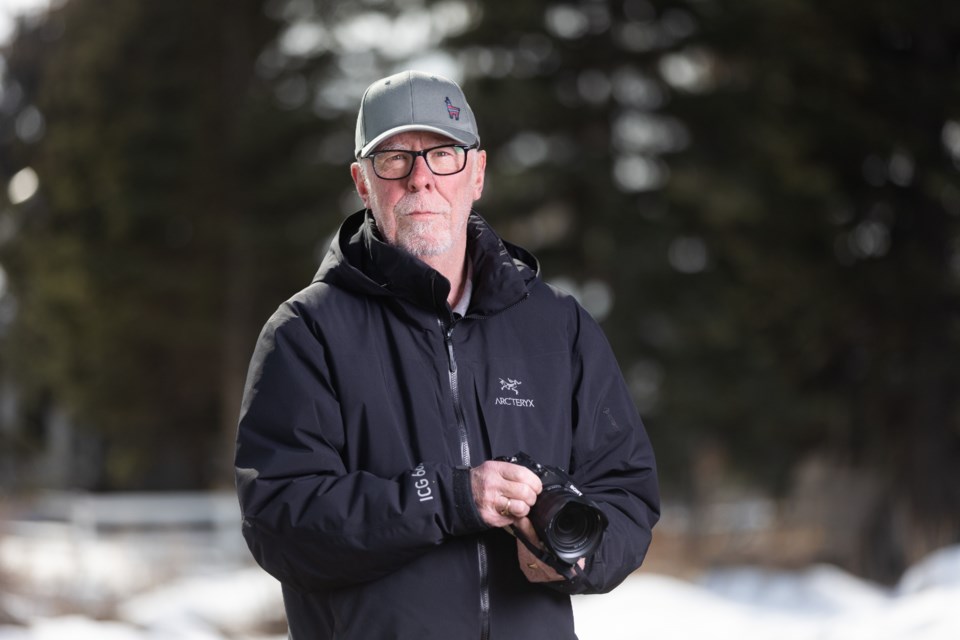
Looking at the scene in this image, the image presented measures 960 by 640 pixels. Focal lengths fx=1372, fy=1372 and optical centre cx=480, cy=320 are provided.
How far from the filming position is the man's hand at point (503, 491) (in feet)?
8.52

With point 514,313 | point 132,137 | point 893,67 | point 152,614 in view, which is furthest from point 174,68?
point 514,313

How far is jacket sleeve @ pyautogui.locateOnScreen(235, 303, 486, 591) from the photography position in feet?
8.61

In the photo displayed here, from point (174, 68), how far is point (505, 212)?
7.87 m

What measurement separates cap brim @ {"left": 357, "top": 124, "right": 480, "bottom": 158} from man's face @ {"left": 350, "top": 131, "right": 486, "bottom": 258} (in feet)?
0.09

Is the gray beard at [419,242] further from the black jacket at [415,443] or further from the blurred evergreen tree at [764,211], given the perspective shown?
the blurred evergreen tree at [764,211]

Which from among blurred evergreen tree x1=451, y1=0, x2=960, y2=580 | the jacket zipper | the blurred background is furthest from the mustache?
blurred evergreen tree x1=451, y1=0, x2=960, y2=580

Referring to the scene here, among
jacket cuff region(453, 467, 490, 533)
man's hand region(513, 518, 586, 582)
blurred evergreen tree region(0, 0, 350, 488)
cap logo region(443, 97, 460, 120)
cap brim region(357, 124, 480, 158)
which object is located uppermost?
→ blurred evergreen tree region(0, 0, 350, 488)

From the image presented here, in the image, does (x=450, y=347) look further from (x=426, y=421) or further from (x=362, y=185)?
(x=362, y=185)

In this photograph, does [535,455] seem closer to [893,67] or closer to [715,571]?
[715,571]

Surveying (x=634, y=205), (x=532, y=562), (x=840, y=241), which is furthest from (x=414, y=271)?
(x=634, y=205)

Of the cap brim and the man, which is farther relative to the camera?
the cap brim

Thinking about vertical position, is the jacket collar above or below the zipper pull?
above

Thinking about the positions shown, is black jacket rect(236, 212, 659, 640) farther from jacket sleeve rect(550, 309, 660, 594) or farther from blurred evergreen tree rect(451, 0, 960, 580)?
blurred evergreen tree rect(451, 0, 960, 580)

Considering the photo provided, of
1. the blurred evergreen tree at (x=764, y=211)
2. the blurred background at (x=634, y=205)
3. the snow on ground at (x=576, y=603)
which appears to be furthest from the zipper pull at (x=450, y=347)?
the blurred evergreen tree at (x=764, y=211)
